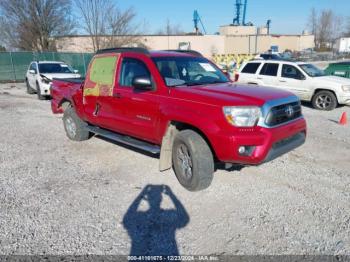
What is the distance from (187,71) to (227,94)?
116 cm

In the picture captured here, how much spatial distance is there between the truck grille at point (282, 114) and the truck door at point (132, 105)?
5.41 feet

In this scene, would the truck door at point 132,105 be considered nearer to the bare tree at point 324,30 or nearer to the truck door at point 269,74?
the truck door at point 269,74

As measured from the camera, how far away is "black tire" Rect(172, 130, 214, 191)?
13.3ft

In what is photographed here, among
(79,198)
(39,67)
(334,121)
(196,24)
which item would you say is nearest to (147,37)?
(196,24)

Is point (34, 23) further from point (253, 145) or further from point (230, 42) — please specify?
point (230, 42)

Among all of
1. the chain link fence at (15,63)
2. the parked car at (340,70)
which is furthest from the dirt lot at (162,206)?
the chain link fence at (15,63)

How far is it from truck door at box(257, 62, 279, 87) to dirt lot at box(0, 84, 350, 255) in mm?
5470

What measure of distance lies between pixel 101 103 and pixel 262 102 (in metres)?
3.18

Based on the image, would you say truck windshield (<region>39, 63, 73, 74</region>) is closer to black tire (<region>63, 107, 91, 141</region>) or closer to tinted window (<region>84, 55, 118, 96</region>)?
black tire (<region>63, 107, 91, 141</region>)

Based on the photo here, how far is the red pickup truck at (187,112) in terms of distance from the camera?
3.78m

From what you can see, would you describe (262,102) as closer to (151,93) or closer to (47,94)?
(151,93)

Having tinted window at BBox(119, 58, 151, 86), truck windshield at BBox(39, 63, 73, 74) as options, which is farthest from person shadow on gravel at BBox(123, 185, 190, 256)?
truck windshield at BBox(39, 63, 73, 74)

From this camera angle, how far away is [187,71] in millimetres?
4988

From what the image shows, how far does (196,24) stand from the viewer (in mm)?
88562
